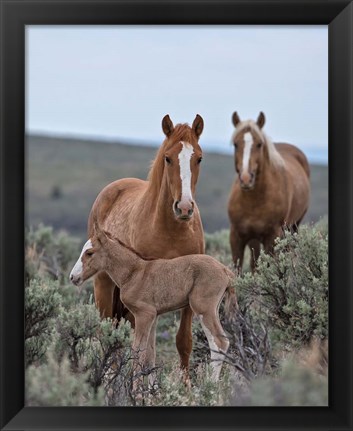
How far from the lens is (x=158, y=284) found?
6172mm

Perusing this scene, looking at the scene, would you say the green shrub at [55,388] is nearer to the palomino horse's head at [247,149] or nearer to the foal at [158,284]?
the foal at [158,284]

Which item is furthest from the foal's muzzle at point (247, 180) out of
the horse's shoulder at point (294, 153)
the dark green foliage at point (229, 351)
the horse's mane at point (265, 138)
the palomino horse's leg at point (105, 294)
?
the palomino horse's leg at point (105, 294)

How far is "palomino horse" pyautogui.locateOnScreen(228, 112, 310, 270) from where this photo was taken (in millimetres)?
9273

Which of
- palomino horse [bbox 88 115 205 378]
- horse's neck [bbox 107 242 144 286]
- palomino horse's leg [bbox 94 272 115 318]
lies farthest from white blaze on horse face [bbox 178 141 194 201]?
palomino horse's leg [bbox 94 272 115 318]

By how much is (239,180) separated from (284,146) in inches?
89.1

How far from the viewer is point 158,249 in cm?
653

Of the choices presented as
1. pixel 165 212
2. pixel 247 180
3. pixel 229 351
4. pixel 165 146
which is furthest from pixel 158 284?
pixel 247 180

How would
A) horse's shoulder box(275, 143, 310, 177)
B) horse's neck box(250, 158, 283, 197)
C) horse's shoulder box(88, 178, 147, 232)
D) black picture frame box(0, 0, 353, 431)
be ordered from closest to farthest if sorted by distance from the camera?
black picture frame box(0, 0, 353, 431), horse's shoulder box(88, 178, 147, 232), horse's neck box(250, 158, 283, 197), horse's shoulder box(275, 143, 310, 177)

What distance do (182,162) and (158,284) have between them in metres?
0.91

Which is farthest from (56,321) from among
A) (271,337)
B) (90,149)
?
(90,149)

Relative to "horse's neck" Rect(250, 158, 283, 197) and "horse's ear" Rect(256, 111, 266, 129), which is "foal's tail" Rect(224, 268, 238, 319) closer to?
"horse's neck" Rect(250, 158, 283, 197)
